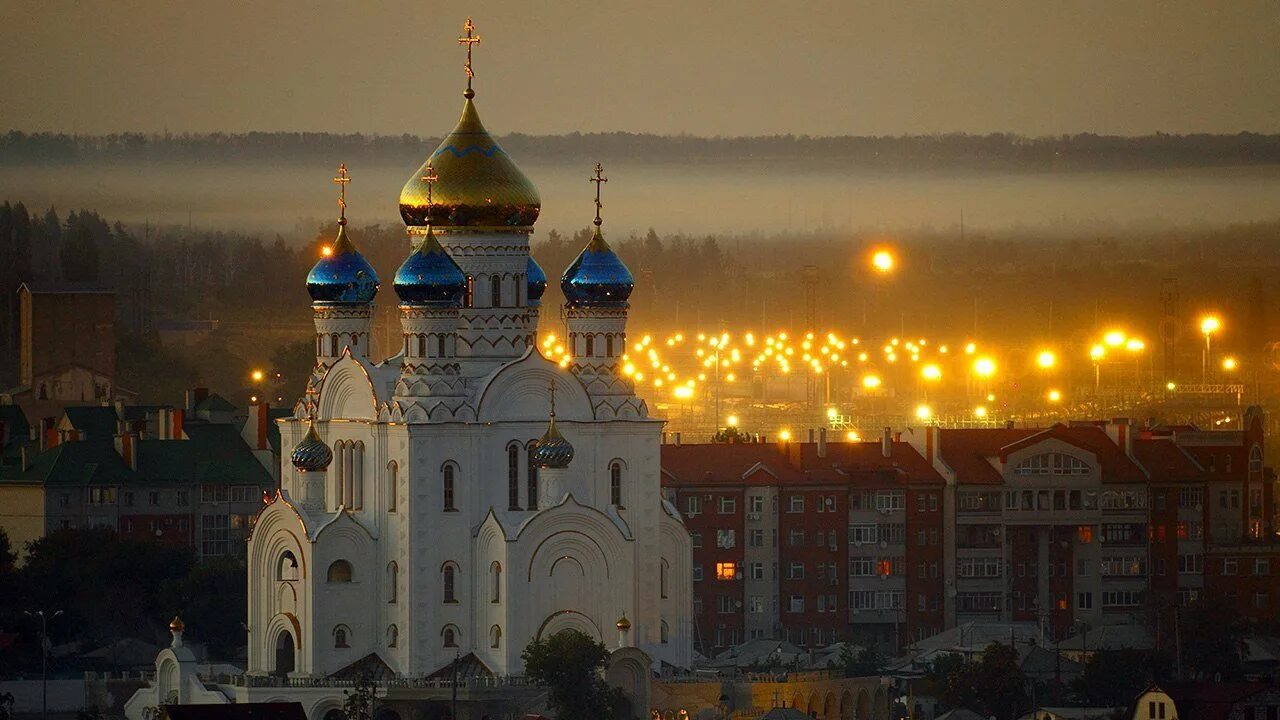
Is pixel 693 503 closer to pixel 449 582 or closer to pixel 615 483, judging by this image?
pixel 615 483

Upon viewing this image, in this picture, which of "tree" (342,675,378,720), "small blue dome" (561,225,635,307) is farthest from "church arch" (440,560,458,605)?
"small blue dome" (561,225,635,307)

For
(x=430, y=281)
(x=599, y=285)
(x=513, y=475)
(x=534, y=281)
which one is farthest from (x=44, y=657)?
(x=599, y=285)

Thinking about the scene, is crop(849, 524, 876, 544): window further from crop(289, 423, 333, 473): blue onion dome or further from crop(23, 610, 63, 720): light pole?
crop(289, 423, 333, 473): blue onion dome

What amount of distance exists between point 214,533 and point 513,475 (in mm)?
26825

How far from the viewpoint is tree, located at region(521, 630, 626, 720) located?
261 feet

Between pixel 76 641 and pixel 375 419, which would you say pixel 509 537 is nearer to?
pixel 375 419

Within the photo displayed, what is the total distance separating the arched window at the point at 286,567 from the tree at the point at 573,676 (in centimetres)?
542

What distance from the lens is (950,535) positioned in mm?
102875

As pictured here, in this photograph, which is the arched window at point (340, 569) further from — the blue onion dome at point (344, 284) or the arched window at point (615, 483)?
the blue onion dome at point (344, 284)

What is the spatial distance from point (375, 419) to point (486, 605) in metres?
4.22

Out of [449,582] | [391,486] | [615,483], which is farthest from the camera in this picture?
[615,483]

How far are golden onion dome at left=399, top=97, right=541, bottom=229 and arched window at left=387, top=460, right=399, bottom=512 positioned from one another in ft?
15.9

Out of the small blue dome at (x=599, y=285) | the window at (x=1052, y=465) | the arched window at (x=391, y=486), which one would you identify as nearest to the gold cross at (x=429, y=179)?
the small blue dome at (x=599, y=285)

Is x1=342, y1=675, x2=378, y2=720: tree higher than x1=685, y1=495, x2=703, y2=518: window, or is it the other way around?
x1=685, y1=495, x2=703, y2=518: window
